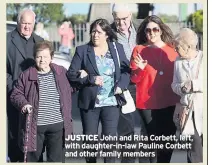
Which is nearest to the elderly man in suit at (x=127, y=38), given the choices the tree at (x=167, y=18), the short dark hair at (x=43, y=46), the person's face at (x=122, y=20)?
the person's face at (x=122, y=20)

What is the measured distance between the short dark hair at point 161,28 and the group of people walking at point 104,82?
0.03ft

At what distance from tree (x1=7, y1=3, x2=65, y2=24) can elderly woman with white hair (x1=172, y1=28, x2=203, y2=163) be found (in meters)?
1.29

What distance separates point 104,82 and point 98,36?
49cm

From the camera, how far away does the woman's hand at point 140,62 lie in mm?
6918

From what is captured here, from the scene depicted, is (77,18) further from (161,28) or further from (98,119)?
(98,119)

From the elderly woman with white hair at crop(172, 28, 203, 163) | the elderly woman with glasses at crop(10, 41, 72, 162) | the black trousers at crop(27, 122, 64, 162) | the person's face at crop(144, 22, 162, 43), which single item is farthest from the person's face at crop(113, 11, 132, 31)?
the black trousers at crop(27, 122, 64, 162)

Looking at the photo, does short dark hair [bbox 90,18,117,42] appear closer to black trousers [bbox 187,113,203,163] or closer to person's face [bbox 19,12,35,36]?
person's face [bbox 19,12,35,36]

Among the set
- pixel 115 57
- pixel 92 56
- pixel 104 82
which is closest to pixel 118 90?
pixel 104 82

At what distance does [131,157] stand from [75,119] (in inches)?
28.8

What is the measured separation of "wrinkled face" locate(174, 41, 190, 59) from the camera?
271 inches

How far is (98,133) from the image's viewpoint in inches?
274

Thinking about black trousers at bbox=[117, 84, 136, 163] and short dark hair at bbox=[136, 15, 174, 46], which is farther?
black trousers at bbox=[117, 84, 136, 163]

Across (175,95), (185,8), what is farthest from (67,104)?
(185,8)

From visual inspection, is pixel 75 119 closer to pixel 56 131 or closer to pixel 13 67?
pixel 56 131
